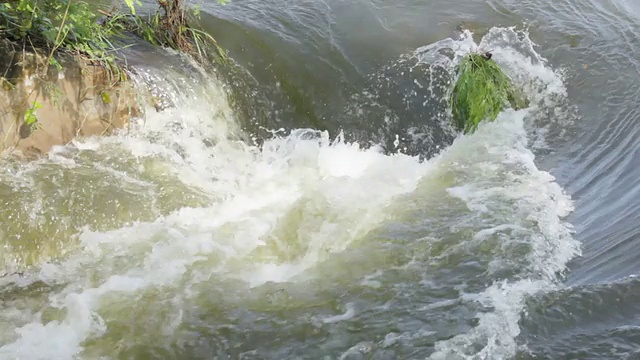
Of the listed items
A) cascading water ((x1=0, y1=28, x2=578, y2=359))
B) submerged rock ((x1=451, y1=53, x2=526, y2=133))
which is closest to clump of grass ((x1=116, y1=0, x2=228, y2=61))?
cascading water ((x1=0, y1=28, x2=578, y2=359))

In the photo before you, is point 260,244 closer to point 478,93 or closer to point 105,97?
point 105,97

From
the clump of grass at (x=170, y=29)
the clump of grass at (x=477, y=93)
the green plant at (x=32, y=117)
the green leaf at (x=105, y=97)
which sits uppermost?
the clump of grass at (x=477, y=93)

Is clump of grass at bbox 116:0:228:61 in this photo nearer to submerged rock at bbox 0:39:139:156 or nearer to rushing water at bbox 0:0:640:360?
rushing water at bbox 0:0:640:360

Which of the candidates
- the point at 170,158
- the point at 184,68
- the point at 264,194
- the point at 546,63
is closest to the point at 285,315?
the point at 264,194

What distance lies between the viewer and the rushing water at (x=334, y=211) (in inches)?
148

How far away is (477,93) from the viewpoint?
655 centimetres

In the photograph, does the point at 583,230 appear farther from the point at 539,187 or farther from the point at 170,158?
the point at 170,158

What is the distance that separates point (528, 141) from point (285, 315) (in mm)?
3441

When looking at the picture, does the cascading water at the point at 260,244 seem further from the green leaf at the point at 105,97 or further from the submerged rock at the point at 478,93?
the submerged rock at the point at 478,93

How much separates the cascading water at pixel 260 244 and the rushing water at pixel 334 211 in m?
0.01

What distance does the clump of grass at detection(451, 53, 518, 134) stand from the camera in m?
6.51

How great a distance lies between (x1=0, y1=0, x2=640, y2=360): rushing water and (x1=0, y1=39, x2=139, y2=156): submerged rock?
0.13m

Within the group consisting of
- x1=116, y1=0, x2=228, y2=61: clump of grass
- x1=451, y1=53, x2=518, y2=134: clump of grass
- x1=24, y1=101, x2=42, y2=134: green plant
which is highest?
x1=451, y1=53, x2=518, y2=134: clump of grass

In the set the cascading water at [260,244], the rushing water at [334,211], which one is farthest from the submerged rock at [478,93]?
the cascading water at [260,244]
